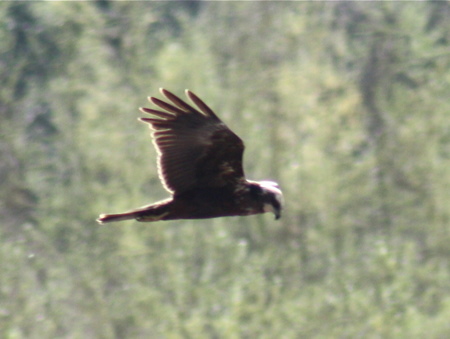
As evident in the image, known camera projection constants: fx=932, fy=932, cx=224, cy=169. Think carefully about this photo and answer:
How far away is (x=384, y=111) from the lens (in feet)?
35.8

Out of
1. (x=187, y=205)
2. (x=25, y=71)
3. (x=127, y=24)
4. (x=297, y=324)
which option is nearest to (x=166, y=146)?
(x=187, y=205)

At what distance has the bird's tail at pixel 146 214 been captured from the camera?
5645mm

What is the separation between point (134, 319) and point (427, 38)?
186 inches

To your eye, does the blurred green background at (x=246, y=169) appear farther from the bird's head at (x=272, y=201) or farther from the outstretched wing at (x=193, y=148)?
the outstretched wing at (x=193, y=148)

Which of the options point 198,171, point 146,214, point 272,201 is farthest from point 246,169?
point 146,214

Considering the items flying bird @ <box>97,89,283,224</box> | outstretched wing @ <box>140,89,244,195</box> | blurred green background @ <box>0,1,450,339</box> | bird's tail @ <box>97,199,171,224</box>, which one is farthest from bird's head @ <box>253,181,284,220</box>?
blurred green background @ <box>0,1,450,339</box>

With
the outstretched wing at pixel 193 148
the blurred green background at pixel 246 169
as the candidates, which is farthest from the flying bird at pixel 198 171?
the blurred green background at pixel 246 169

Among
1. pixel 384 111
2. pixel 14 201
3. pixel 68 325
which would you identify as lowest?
pixel 68 325

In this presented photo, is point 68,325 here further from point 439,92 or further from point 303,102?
point 439,92

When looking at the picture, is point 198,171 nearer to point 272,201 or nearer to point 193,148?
point 193,148

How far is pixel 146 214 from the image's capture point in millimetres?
5730

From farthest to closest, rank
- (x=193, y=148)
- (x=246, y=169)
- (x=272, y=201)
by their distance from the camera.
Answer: (x=246, y=169) < (x=272, y=201) < (x=193, y=148)

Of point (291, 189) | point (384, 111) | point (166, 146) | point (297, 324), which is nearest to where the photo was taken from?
point (166, 146)

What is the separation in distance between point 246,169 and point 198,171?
4.28 metres
